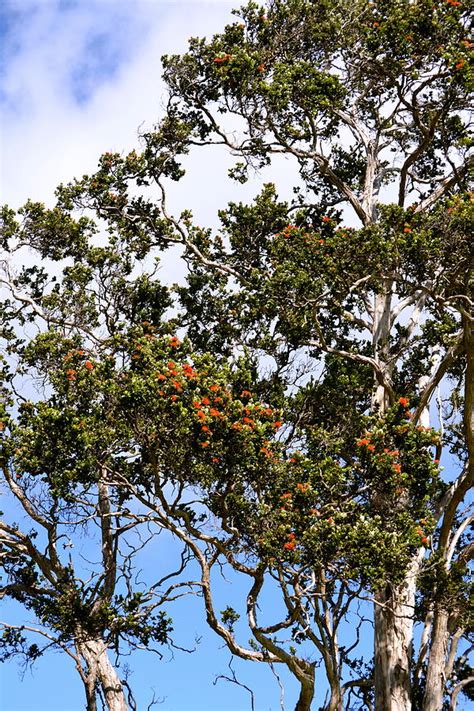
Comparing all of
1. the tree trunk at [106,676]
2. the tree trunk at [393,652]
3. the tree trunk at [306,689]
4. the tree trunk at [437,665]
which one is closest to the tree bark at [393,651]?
the tree trunk at [393,652]

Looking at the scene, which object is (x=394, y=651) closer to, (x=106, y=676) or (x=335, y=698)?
(x=335, y=698)

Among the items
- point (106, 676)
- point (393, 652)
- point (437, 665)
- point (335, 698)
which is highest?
point (106, 676)

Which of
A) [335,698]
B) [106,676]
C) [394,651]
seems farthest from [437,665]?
[106,676]

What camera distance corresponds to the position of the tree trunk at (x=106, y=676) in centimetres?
1449

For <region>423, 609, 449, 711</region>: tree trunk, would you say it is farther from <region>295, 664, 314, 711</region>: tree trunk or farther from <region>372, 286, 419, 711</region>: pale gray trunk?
<region>295, 664, 314, 711</region>: tree trunk

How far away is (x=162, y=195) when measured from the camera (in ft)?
55.0

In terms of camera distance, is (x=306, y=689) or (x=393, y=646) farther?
(x=393, y=646)

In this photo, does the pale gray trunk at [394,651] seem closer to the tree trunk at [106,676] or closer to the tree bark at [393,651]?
the tree bark at [393,651]

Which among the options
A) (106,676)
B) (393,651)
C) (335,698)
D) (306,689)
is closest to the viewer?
(306,689)

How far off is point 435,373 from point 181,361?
495 cm

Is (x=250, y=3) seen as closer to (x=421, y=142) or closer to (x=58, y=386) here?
(x=421, y=142)

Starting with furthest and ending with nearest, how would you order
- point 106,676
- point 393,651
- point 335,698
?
1. point 106,676
2. point 393,651
3. point 335,698

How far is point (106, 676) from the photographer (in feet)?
48.0

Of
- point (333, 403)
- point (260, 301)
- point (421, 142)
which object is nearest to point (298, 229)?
point (260, 301)
